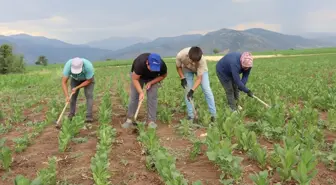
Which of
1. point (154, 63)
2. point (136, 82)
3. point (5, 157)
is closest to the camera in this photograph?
point (5, 157)

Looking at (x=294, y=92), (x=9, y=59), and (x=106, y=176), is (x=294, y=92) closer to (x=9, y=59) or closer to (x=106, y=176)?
(x=106, y=176)

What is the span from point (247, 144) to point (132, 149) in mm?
1666

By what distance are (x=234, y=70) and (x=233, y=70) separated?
0.06 feet

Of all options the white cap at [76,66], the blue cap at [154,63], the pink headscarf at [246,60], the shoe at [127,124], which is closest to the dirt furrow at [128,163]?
the shoe at [127,124]

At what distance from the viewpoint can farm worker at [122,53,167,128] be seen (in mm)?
6072

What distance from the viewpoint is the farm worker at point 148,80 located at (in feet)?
19.9

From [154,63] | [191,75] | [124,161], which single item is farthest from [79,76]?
[124,161]

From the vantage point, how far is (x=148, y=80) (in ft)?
21.8

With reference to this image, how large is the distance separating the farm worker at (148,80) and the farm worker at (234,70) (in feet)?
4.20

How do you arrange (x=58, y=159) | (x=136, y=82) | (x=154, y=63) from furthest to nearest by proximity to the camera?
(x=136, y=82) → (x=154, y=63) → (x=58, y=159)

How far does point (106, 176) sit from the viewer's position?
3.78 meters

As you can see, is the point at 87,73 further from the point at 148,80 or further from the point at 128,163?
the point at 128,163

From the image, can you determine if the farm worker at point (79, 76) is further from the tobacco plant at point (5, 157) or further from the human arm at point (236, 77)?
the human arm at point (236, 77)

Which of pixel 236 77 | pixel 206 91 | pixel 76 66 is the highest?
pixel 76 66
